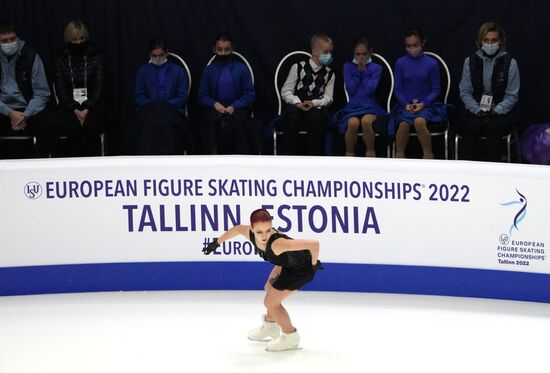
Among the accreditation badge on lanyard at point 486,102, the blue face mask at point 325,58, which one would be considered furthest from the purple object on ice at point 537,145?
the blue face mask at point 325,58

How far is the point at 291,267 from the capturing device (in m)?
7.53

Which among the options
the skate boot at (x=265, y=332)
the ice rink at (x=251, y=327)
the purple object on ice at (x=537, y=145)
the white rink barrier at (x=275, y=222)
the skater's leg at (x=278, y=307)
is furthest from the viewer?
the purple object on ice at (x=537, y=145)

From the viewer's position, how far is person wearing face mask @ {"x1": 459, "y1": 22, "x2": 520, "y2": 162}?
10570 mm

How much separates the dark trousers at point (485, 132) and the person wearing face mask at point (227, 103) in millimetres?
1867

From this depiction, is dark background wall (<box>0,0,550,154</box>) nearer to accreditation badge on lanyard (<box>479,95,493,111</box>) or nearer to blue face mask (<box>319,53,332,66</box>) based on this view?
blue face mask (<box>319,53,332,66</box>)

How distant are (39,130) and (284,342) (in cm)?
417

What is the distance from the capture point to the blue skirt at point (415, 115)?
10.8m

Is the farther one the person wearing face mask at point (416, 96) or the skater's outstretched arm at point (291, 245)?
the person wearing face mask at point (416, 96)

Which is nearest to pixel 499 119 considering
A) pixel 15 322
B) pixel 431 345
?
pixel 431 345

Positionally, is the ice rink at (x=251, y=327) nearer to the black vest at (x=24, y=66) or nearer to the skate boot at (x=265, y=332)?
the skate boot at (x=265, y=332)

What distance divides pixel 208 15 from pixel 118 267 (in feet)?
11.9

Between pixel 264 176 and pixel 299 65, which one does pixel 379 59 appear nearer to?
pixel 299 65

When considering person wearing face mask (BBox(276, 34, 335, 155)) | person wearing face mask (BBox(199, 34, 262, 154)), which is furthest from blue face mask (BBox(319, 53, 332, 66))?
person wearing face mask (BBox(199, 34, 262, 154))

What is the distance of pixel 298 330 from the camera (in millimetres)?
8164
